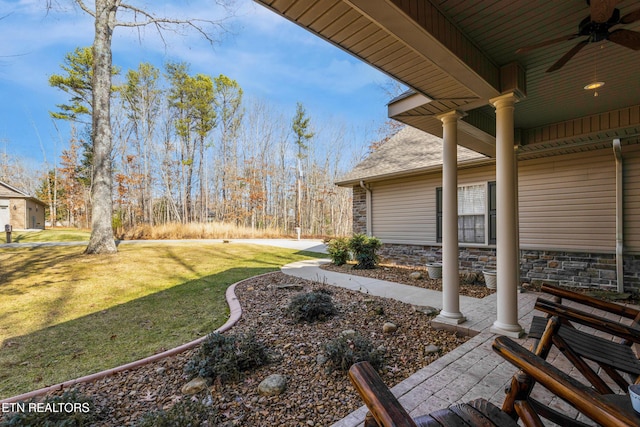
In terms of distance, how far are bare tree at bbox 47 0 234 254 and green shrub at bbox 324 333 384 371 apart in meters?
8.40

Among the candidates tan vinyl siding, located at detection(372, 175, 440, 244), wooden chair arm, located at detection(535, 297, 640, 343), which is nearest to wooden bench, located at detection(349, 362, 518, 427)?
wooden chair arm, located at detection(535, 297, 640, 343)

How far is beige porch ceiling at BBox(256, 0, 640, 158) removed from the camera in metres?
1.89

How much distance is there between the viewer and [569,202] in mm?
5332

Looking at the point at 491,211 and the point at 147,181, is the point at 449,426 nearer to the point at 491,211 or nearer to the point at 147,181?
the point at 491,211

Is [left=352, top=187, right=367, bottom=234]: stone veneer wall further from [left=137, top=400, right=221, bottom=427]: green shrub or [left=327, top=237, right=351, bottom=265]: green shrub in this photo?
[left=137, top=400, right=221, bottom=427]: green shrub

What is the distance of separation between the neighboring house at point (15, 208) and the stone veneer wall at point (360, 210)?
23.2 meters

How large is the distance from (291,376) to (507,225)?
2656 millimetres

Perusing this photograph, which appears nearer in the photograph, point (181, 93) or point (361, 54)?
point (361, 54)

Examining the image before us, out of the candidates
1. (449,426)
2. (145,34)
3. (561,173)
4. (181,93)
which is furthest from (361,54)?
(181,93)

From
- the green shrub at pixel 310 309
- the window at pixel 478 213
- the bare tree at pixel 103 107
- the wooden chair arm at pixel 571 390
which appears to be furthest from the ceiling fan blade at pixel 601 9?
the bare tree at pixel 103 107

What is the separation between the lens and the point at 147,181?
63.9 ft

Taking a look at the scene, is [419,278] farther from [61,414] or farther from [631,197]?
[61,414]

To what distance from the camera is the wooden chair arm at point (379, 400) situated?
88 centimetres

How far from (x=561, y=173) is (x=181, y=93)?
21254 millimetres
